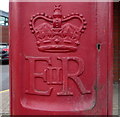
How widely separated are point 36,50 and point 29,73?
0.17m

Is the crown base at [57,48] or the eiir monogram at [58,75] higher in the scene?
the crown base at [57,48]

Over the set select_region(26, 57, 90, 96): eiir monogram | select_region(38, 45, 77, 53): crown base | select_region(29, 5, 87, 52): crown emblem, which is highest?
select_region(29, 5, 87, 52): crown emblem

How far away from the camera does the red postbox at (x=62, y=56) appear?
154cm

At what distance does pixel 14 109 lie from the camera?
5.44 ft

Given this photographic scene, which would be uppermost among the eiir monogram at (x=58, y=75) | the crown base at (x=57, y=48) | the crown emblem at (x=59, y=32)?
the crown emblem at (x=59, y=32)

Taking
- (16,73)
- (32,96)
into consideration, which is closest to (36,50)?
(16,73)

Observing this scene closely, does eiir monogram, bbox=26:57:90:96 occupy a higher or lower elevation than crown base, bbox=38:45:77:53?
lower

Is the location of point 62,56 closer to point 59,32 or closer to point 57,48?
point 57,48

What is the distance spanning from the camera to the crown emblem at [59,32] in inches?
60.4

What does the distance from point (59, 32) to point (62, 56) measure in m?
0.17

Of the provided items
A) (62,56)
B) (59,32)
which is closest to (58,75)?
(62,56)

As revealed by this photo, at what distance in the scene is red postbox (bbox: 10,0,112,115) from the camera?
1543mm

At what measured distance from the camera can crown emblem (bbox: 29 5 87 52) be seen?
1.53 meters

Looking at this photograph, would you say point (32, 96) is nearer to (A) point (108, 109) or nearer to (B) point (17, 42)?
(B) point (17, 42)
